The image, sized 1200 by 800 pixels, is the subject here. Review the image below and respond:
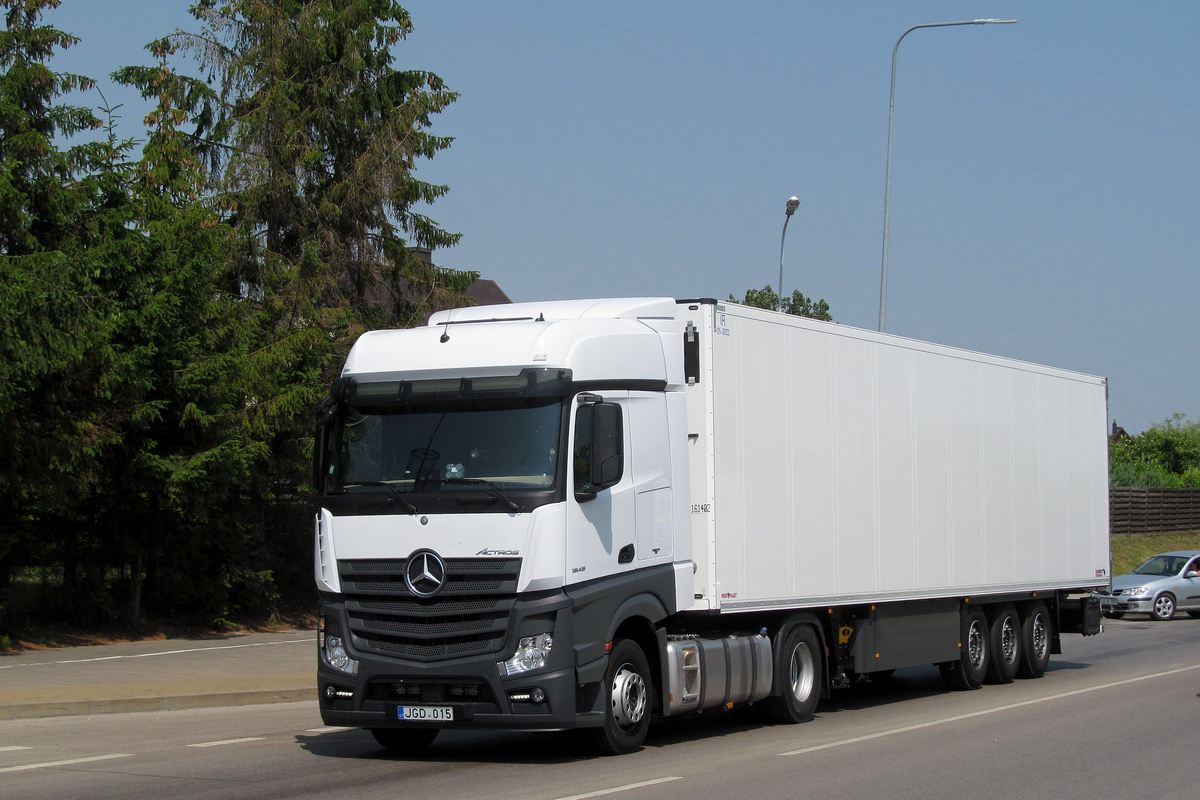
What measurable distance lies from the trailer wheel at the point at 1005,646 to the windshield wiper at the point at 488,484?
9.59 metres

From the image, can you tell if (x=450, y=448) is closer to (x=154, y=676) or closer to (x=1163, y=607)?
(x=154, y=676)

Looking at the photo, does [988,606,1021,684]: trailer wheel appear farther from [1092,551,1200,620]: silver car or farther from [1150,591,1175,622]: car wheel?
[1150,591,1175,622]: car wheel

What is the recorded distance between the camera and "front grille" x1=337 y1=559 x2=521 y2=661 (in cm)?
931

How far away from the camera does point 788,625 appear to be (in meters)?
12.3

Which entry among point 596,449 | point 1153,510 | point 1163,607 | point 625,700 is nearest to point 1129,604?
point 1163,607

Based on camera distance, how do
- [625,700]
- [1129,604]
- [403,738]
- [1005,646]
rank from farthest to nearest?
[1129,604] → [1005,646] → [403,738] → [625,700]

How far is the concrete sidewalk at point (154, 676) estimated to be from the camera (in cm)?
1344

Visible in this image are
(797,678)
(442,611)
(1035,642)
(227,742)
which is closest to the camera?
(442,611)

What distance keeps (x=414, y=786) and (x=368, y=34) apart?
2131 centimetres

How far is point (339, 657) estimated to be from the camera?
9773 mm

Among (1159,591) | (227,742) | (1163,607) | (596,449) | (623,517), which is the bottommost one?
(1163,607)

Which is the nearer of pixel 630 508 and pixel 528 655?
pixel 528 655

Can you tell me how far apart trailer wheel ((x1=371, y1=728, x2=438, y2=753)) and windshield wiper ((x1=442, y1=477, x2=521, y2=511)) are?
8.11 feet

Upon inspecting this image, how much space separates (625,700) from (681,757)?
2.39 ft
